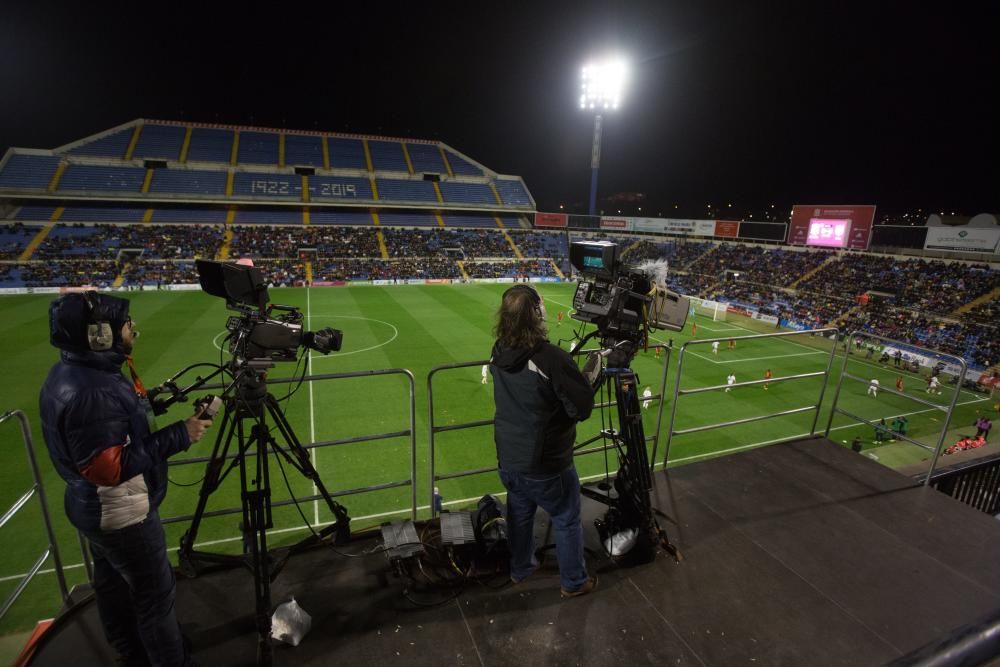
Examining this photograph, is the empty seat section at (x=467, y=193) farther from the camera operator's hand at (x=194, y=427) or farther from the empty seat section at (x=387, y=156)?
the camera operator's hand at (x=194, y=427)

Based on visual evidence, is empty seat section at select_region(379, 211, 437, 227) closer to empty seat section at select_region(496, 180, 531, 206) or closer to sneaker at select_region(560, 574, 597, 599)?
empty seat section at select_region(496, 180, 531, 206)

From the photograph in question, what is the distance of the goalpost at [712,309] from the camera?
31569 millimetres

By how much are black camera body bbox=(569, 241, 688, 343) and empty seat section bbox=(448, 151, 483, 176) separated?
60167 millimetres

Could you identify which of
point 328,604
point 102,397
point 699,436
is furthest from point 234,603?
point 699,436

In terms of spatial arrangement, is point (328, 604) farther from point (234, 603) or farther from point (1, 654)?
point (1, 654)

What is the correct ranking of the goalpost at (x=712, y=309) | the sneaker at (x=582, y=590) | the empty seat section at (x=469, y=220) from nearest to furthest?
the sneaker at (x=582, y=590), the goalpost at (x=712, y=309), the empty seat section at (x=469, y=220)

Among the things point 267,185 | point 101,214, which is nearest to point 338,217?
point 267,185

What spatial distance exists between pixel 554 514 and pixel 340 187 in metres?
55.4

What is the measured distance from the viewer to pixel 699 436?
551 inches

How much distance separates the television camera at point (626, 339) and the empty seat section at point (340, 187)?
52187 mm

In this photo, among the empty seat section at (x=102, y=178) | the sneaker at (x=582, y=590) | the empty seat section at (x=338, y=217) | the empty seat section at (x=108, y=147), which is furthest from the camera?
the empty seat section at (x=338, y=217)

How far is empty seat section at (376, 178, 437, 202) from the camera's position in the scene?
54.0 metres

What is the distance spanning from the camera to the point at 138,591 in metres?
2.70

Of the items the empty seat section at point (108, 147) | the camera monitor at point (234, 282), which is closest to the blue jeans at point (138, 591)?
the camera monitor at point (234, 282)
